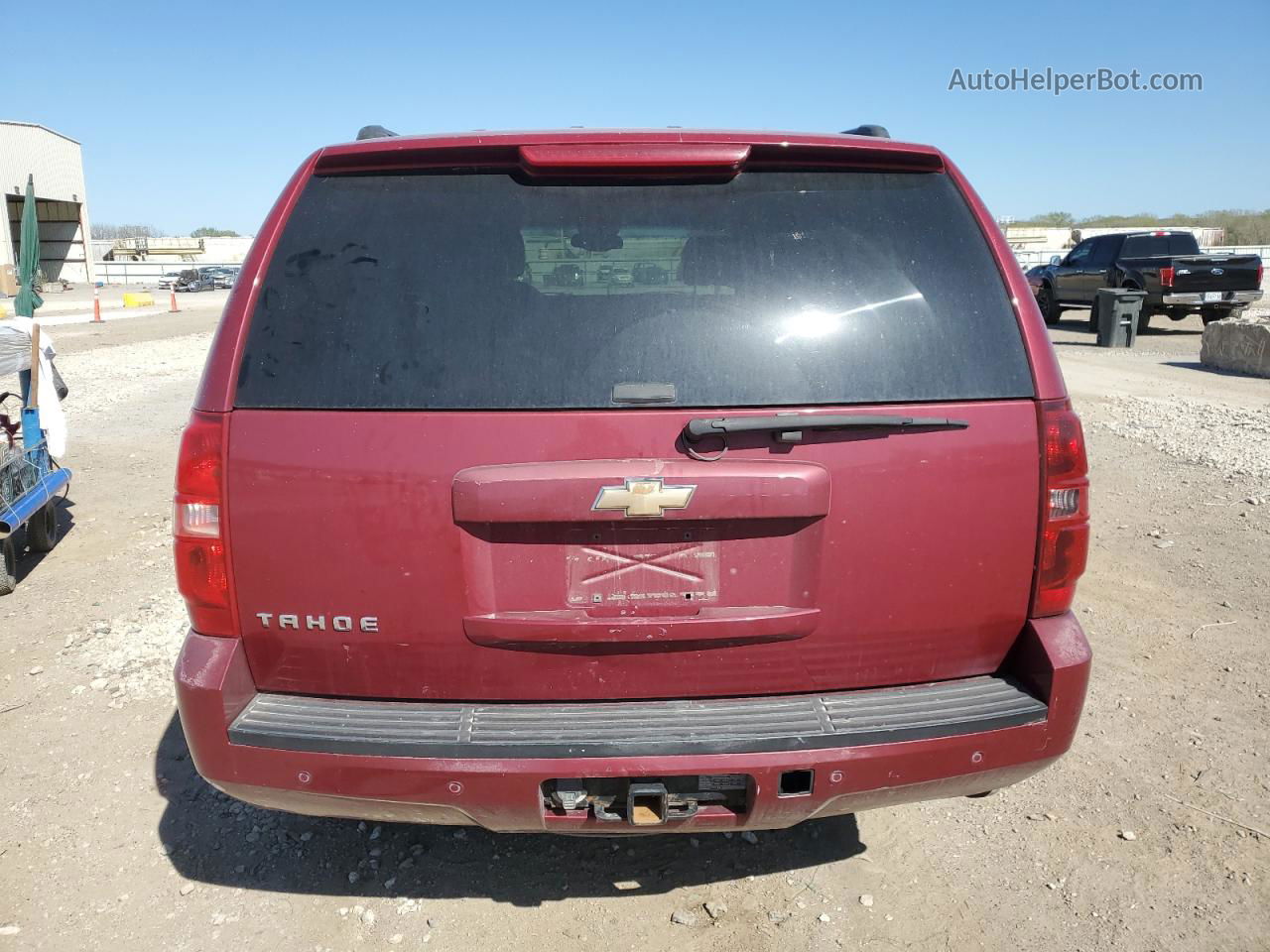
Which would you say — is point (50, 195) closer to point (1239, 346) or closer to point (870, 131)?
point (1239, 346)

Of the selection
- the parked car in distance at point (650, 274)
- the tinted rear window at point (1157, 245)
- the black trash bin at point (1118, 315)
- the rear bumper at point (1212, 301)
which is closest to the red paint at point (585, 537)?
the parked car in distance at point (650, 274)

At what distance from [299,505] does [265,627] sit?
1.08 ft

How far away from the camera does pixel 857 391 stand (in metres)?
2.30

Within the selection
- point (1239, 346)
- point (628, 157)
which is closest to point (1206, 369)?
point (1239, 346)

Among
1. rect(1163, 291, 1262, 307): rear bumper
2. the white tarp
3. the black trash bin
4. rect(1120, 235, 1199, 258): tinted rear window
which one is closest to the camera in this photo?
the white tarp

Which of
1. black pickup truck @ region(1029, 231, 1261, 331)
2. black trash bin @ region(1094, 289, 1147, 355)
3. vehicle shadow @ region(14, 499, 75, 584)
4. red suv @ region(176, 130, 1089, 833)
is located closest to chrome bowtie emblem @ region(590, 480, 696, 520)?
red suv @ region(176, 130, 1089, 833)

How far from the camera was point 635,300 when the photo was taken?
7.72 ft

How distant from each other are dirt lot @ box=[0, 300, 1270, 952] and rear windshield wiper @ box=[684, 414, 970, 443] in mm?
1490

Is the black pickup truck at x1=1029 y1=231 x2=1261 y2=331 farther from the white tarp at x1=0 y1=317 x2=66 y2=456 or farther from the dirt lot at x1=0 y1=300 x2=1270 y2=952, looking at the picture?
the white tarp at x1=0 y1=317 x2=66 y2=456

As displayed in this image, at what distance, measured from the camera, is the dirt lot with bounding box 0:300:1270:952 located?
2752mm

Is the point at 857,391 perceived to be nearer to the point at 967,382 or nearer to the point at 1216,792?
the point at 967,382

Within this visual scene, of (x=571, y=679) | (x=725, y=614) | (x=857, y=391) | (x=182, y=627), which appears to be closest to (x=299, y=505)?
(x=571, y=679)

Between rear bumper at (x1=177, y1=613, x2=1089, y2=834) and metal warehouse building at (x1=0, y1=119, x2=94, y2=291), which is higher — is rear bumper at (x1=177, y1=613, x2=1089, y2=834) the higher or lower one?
the lower one

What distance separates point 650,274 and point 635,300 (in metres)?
0.17
